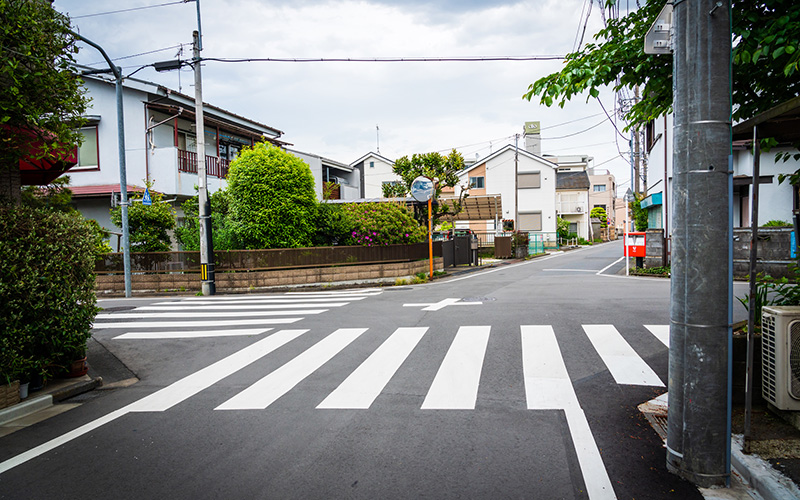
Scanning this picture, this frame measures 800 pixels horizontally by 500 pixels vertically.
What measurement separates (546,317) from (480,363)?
330 centimetres

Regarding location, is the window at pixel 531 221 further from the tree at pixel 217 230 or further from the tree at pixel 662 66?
the tree at pixel 662 66

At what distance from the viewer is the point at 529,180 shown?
45.9 m

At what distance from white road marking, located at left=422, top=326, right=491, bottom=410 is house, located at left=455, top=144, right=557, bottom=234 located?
3778cm

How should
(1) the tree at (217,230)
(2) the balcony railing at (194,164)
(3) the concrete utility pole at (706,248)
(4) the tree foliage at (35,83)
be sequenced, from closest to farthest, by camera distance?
(3) the concrete utility pole at (706,248) < (4) the tree foliage at (35,83) < (1) the tree at (217,230) < (2) the balcony railing at (194,164)

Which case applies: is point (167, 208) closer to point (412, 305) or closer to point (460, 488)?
point (412, 305)

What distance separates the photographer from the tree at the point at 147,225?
16.2 meters

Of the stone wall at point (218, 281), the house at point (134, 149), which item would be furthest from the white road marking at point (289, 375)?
the house at point (134, 149)

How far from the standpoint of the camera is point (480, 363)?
6301 mm

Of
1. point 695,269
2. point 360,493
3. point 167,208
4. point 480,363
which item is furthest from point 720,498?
point 167,208

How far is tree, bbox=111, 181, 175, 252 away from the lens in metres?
16.2

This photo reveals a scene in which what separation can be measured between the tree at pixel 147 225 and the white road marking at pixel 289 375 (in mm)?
11039

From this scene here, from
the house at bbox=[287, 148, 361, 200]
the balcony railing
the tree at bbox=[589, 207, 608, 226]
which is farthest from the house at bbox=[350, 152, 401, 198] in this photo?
the tree at bbox=[589, 207, 608, 226]

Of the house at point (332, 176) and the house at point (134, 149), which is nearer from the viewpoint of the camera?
the house at point (134, 149)

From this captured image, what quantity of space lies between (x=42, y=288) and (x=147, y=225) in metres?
12.1
